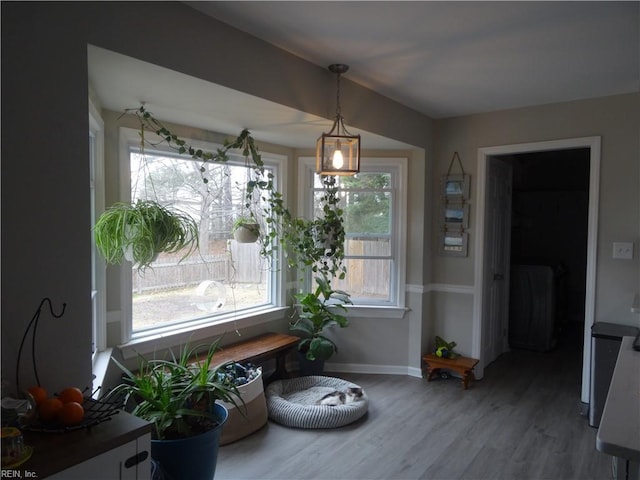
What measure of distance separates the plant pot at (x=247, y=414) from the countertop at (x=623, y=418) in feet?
6.45

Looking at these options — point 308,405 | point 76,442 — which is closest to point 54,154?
point 76,442

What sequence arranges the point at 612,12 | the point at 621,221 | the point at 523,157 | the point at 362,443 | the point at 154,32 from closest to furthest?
the point at 154,32
the point at 612,12
the point at 362,443
the point at 621,221
the point at 523,157

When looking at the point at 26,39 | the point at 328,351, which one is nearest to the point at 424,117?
the point at 328,351

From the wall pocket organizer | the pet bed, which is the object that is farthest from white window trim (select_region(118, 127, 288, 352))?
the wall pocket organizer

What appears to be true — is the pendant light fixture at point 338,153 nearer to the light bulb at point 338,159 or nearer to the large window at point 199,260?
the light bulb at point 338,159

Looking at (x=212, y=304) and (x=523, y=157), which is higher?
(x=523, y=157)

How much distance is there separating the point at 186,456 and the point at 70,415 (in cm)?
76

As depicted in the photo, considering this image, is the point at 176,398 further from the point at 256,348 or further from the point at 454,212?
the point at 454,212

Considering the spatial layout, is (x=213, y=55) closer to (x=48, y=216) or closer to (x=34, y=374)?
(x=48, y=216)

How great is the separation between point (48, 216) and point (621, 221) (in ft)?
11.6

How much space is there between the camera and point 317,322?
3.82m

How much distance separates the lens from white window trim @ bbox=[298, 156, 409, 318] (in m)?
3.99

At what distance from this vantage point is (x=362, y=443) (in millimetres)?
2816

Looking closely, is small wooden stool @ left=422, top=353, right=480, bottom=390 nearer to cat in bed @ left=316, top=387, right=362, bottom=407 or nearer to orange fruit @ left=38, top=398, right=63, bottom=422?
cat in bed @ left=316, top=387, right=362, bottom=407
